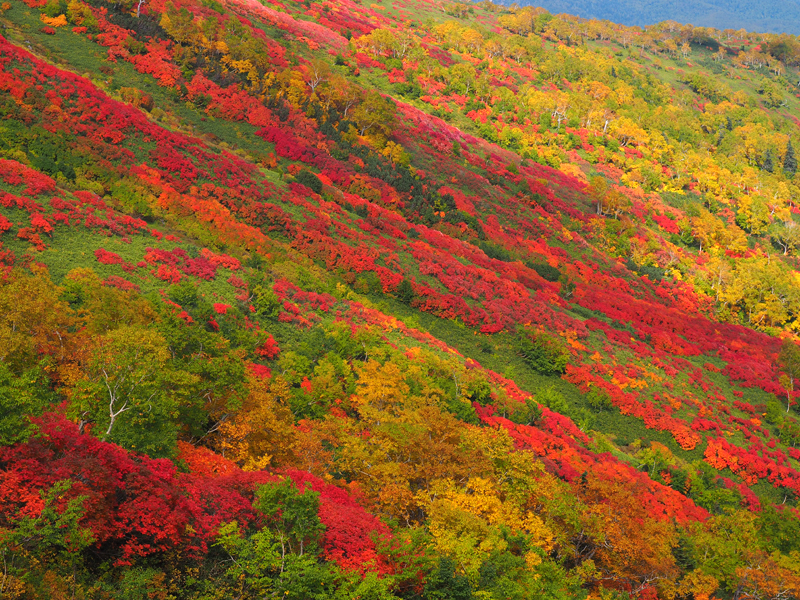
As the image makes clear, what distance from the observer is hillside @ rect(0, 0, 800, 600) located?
1767 centimetres

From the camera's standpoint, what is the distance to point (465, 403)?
1347 inches

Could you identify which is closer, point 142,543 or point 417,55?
point 142,543

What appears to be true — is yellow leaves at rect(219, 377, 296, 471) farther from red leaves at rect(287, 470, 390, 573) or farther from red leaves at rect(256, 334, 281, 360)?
red leaves at rect(256, 334, 281, 360)

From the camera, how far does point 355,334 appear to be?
36969mm

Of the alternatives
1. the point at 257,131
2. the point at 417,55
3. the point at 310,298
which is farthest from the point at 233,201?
the point at 417,55

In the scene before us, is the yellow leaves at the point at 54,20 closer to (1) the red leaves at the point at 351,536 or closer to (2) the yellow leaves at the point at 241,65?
(2) the yellow leaves at the point at 241,65

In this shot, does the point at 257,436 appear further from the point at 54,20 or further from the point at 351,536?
the point at 54,20

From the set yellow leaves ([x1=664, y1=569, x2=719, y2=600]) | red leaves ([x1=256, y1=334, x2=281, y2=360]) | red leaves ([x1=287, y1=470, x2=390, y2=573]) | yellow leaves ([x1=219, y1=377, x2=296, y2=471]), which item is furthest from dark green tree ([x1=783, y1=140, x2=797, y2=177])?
red leaves ([x1=287, y1=470, x2=390, y2=573])

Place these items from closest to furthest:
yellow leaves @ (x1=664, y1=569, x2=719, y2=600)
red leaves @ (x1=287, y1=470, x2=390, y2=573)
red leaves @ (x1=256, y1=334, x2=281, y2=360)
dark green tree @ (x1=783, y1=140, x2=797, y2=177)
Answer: red leaves @ (x1=287, y1=470, x2=390, y2=573) → yellow leaves @ (x1=664, y1=569, x2=719, y2=600) → red leaves @ (x1=256, y1=334, x2=281, y2=360) → dark green tree @ (x1=783, y1=140, x2=797, y2=177)

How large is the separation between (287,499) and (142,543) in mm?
3983

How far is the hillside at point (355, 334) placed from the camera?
58.0 ft

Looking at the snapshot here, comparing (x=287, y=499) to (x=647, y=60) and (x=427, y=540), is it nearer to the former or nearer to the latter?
(x=427, y=540)

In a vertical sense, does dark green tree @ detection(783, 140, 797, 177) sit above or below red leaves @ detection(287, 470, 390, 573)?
above

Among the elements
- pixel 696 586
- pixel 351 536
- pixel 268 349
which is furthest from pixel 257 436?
pixel 696 586
